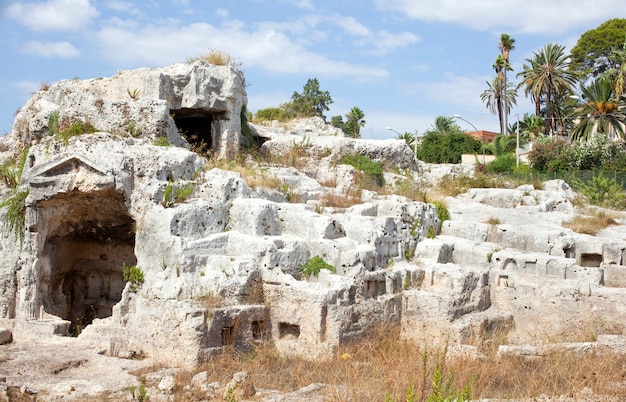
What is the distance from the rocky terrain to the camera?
965 cm

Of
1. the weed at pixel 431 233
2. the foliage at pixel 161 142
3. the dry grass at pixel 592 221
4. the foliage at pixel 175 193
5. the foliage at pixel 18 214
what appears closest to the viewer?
the foliage at pixel 175 193

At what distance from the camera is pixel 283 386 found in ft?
28.0

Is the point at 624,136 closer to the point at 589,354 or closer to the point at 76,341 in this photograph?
the point at 589,354

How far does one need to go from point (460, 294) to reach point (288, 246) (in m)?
3.13

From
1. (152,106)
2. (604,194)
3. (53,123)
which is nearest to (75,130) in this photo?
(53,123)

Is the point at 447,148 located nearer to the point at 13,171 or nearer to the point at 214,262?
the point at 13,171

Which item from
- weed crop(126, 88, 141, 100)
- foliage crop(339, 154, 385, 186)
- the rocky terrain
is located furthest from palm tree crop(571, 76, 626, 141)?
weed crop(126, 88, 141, 100)

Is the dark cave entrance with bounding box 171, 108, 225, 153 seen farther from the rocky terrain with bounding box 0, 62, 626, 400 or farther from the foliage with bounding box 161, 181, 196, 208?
the foliage with bounding box 161, 181, 196, 208

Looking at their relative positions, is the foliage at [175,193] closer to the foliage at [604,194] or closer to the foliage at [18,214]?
the foliage at [18,214]

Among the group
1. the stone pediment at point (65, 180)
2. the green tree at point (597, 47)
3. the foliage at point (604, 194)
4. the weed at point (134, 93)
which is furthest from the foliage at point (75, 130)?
the green tree at point (597, 47)

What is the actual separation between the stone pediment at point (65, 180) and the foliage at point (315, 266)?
3.72 metres

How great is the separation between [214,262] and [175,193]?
1460 mm

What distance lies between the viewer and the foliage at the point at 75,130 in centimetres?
1182

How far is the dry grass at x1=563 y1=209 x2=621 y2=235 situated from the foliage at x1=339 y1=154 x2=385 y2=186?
4822 millimetres
